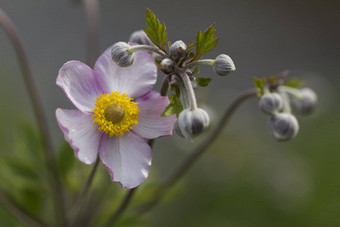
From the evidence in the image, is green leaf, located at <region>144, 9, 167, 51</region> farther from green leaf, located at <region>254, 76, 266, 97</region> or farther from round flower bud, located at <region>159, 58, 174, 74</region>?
green leaf, located at <region>254, 76, 266, 97</region>

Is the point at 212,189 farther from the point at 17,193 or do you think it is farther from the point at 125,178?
the point at 125,178

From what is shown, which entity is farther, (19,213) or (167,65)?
(19,213)

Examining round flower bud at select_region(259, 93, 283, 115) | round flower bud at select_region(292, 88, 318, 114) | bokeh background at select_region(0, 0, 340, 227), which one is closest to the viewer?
Result: round flower bud at select_region(259, 93, 283, 115)

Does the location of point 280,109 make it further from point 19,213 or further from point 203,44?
point 19,213

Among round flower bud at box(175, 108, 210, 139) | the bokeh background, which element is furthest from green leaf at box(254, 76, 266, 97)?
the bokeh background

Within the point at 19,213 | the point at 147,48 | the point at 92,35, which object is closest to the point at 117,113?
the point at 147,48

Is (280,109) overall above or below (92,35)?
below
